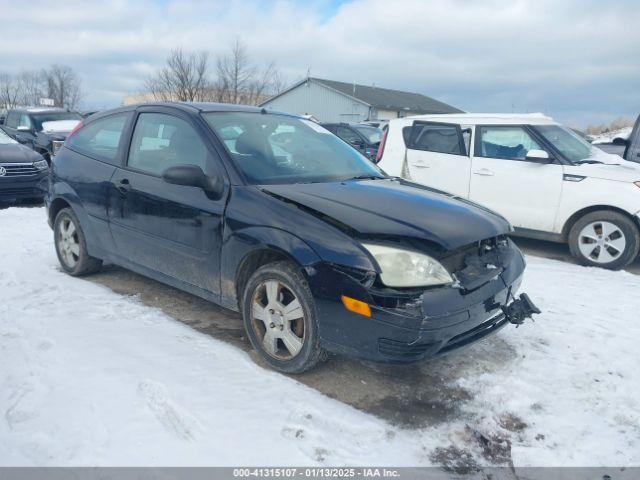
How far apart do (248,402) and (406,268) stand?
1141 mm

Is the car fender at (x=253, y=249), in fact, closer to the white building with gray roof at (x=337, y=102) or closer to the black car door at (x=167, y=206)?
the black car door at (x=167, y=206)

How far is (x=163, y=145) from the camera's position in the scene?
13.0ft

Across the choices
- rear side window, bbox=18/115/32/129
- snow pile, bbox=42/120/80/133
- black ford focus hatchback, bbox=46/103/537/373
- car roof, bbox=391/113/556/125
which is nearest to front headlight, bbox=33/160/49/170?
snow pile, bbox=42/120/80/133

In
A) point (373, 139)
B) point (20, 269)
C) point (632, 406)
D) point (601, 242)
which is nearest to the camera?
point (632, 406)

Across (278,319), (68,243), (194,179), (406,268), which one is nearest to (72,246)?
(68,243)

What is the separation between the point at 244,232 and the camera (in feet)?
10.5

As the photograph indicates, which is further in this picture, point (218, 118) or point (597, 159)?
point (597, 159)

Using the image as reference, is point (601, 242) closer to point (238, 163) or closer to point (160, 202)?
point (238, 163)

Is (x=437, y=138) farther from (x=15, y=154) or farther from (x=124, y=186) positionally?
(x=15, y=154)

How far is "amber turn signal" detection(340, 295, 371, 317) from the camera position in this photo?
2719mm

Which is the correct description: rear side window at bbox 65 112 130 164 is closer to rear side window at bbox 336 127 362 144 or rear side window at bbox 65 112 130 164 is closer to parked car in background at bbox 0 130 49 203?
parked car in background at bbox 0 130 49 203

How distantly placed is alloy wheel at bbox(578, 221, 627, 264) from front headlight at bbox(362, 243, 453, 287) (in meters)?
3.91

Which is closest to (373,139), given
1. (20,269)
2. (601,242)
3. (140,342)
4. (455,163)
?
(455,163)

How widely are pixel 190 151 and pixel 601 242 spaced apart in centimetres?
471
